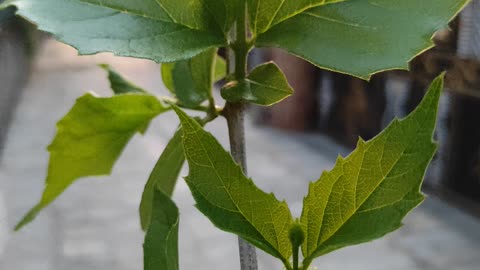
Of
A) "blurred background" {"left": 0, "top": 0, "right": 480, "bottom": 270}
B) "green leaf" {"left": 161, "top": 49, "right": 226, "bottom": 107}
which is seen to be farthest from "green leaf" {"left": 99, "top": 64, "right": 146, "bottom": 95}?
"blurred background" {"left": 0, "top": 0, "right": 480, "bottom": 270}

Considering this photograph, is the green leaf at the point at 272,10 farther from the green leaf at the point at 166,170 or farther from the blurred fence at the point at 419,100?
the blurred fence at the point at 419,100

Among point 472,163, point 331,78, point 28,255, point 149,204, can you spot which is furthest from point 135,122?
point 331,78

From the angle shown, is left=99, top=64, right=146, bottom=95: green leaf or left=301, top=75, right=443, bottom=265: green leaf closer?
left=301, top=75, right=443, bottom=265: green leaf

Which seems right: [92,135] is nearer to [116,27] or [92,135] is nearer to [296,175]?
[116,27]

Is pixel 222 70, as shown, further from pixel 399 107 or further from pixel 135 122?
pixel 399 107

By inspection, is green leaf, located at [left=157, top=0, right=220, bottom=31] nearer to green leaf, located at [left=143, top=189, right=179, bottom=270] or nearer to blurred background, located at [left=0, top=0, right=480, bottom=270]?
green leaf, located at [left=143, top=189, right=179, bottom=270]

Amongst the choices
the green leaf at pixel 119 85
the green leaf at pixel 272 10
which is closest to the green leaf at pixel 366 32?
the green leaf at pixel 272 10
